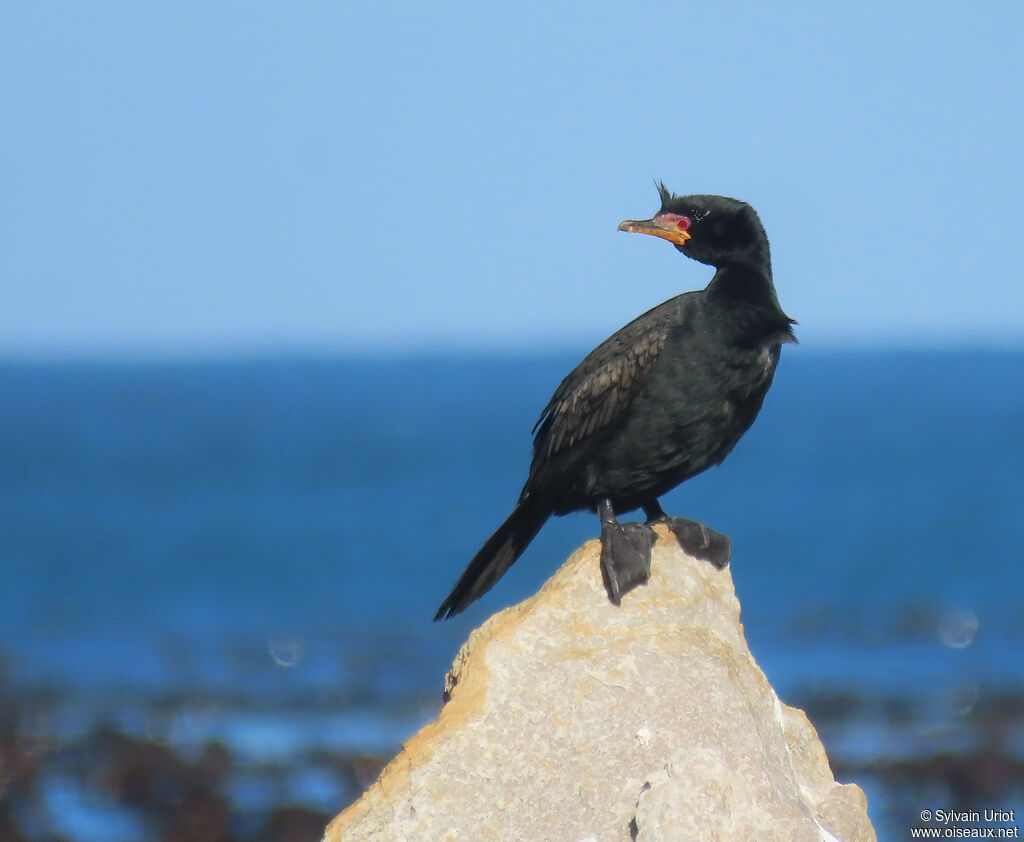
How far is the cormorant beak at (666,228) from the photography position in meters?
6.53

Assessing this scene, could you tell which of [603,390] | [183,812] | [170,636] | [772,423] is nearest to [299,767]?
[183,812]

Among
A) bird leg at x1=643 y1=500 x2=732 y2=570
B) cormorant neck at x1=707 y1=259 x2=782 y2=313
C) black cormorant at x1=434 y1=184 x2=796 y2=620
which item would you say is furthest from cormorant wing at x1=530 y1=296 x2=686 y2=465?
bird leg at x1=643 y1=500 x2=732 y2=570

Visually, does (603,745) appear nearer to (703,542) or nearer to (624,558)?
(624,558)

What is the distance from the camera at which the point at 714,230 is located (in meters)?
6.43

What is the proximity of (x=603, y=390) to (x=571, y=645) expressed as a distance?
143 cm

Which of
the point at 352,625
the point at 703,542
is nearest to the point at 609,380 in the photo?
the point at 703,542

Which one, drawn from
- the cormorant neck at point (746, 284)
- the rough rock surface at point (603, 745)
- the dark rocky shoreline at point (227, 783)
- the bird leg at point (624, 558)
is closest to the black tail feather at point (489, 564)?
the bird leg at point (624, 558)

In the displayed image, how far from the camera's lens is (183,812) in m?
11.2

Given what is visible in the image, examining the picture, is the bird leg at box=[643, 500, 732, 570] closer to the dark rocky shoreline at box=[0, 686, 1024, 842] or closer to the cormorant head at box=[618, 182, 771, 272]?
the cormorant head at box=[618, 182, 771, 272]

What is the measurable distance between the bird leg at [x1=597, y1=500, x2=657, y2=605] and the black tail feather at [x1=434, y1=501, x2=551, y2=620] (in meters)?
0.70

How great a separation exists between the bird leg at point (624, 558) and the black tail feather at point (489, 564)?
27.7 inches

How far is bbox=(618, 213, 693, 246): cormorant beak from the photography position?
21.4 ft

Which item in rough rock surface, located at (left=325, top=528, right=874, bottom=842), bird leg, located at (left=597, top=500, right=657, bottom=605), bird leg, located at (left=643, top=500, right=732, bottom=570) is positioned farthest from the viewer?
bird leg, located at (left=643, top=500, right=732, bottom=570)

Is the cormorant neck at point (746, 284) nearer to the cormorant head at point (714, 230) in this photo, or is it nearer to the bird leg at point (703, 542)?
the cormorant head at point (714, 230)
